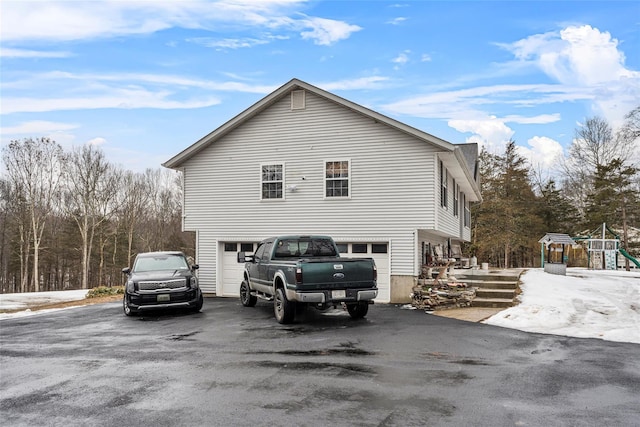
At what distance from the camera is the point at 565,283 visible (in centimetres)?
1677

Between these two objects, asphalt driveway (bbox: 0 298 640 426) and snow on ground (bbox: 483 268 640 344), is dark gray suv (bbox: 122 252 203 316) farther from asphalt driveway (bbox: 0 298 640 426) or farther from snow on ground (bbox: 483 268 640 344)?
snow on ground (bbox: 483 268 640 344)

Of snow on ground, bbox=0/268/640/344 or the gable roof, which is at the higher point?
the gable roof

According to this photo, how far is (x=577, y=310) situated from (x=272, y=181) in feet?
34.9

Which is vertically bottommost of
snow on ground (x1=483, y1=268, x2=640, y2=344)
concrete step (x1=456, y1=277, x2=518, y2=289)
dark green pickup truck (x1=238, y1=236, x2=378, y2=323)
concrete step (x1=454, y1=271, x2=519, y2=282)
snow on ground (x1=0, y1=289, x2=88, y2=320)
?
snow on ground (x1=0, y1=289, x2=88, y2=320)

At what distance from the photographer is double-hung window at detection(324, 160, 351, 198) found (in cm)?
1673

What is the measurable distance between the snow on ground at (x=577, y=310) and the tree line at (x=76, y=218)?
35070 millimetres

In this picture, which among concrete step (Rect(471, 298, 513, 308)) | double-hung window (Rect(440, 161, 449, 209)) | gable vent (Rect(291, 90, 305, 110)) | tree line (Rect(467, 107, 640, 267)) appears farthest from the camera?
tree line (Rect(467, 107, 640, 267))

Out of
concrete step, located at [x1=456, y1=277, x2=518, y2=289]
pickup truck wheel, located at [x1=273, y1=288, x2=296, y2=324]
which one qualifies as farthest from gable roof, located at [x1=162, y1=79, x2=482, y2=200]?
pickup truck wheel, located at [x1=273, y1=288, x2=296, y2=324]

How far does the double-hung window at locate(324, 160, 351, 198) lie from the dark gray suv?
18.5 ft

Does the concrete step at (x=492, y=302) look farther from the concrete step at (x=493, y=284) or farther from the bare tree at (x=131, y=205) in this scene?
the bare tree at (x=131, y=205)

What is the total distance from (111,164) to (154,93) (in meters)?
26.6

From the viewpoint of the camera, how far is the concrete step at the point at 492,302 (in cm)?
1373

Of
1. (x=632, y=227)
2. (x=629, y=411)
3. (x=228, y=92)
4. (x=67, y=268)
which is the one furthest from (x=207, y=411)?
(x=67, y=268)

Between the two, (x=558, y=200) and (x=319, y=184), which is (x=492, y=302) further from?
(x=558, y=200)
